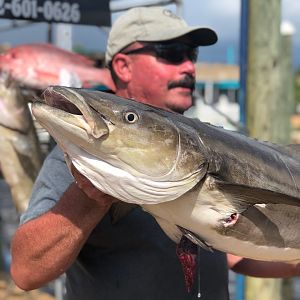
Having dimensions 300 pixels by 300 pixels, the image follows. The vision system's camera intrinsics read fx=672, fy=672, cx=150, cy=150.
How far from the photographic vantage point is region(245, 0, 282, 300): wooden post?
3986 mm

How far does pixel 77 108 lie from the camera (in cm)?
163

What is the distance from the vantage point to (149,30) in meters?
2.74

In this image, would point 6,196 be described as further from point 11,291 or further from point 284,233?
point 284,233

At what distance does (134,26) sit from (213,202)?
116 cm

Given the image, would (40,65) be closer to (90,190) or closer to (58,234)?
(58,234)

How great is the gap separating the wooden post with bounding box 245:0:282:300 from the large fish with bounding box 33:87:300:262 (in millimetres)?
1918

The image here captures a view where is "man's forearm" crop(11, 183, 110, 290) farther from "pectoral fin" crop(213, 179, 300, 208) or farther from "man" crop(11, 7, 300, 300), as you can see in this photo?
"pectoral fin" crop(213, 179, 300, 208)

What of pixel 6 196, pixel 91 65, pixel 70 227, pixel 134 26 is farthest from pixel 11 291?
pixel 6 196

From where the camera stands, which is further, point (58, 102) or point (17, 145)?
point (17, 145)

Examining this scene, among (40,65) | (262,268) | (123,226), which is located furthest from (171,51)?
(40,65)

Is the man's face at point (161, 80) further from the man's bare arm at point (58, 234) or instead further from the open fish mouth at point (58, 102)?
the open fish mouth at point (58, 102)

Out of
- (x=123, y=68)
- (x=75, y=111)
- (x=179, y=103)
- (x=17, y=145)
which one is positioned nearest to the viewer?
(x=75, y=111)

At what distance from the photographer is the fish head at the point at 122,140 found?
5.32 feet

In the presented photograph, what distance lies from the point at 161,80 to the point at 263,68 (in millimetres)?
1463
